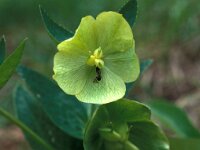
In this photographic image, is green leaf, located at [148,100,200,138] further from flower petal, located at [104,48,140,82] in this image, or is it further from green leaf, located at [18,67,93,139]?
flower petal, located at [104,48,140,82]

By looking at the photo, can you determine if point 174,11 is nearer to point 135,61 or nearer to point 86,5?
point 86,5

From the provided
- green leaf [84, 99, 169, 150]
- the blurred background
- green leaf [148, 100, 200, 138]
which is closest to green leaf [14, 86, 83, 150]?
green leaf [84, 99, 169, 150]

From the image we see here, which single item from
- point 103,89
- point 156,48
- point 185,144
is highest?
point 103,89

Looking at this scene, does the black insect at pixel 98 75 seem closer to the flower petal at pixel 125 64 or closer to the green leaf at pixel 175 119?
the flower petal at pixel 125 64

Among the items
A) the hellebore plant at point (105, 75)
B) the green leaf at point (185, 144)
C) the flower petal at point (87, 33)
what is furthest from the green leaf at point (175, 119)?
the flower petal at point (87, 33)

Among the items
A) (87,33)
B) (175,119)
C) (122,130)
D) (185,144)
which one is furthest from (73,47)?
(175,119)

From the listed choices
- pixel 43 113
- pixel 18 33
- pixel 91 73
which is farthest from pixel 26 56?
pixel 91 73

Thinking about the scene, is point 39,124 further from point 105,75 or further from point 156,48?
point 156,48
